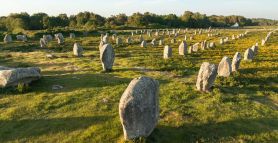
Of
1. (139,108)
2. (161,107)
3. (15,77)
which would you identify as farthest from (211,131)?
(15,77)

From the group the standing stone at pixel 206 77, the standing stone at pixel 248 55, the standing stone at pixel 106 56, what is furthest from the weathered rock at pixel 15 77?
the standing stone at pixel 248 55

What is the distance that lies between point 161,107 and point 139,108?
4.99 metres

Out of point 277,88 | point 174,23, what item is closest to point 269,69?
point 277,88

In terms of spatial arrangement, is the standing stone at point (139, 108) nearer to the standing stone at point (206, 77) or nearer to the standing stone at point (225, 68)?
the standing stone at point (206, 77)

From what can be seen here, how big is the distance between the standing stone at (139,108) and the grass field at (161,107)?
66cm

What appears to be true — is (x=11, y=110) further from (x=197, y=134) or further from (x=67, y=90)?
(x=197, y=134)

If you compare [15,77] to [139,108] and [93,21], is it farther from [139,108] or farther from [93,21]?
[93,21]

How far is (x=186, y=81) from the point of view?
2762 centimetres

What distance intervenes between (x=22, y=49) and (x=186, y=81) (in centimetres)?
3126

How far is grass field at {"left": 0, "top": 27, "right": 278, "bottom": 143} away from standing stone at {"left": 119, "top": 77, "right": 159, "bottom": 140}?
658 mm

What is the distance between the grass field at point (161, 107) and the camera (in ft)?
56.5

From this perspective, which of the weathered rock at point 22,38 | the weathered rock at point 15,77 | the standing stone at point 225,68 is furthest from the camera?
the weathered rock at point 22,38

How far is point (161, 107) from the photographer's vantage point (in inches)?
803

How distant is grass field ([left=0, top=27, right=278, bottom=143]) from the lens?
17234 mm
